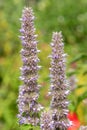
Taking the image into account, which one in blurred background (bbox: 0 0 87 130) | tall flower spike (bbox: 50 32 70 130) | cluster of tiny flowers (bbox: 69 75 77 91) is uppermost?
blurred background (bbox: 0 0 87 130)

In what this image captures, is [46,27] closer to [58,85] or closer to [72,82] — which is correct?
[72,82]

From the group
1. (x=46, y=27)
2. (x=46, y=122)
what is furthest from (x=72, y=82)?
(x=46, y=27)

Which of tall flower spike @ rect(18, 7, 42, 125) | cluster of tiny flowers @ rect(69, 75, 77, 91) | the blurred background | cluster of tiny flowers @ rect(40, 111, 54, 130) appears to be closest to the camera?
cluster of tiny flowers @ rect(40, 111, 54, 130)

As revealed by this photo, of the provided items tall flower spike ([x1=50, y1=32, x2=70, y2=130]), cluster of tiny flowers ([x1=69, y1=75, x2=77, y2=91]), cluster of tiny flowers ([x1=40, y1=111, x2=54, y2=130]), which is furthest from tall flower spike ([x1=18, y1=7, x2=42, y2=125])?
cluster of tiny flowers ([x1=69, y1=75, x2=77, y2=91])

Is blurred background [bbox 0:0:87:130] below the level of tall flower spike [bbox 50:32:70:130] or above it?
above

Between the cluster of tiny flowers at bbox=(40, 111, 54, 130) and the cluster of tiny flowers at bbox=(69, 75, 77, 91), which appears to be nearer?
the cluster of tiny flowers at bbox=(40, 111, 54, 130)

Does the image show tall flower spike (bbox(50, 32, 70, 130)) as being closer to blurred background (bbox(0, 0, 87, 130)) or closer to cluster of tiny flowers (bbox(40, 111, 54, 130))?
cluster of tiny flowers (bbox(40, 111, 54, 130))

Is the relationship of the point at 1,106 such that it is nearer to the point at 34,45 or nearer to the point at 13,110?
the point at 13,110
